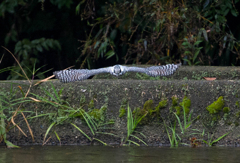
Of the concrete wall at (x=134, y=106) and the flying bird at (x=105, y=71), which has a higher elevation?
the flying bird at (x=105, y=71)

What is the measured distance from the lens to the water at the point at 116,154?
8.18 ft

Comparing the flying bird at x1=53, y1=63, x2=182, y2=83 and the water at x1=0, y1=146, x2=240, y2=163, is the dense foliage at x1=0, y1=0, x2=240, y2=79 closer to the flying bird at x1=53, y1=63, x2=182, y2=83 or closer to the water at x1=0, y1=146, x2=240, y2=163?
the flying bird at x1=53, y1=63, x2=182, y2=83

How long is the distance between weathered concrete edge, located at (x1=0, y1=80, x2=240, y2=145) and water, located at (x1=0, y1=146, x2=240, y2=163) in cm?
21

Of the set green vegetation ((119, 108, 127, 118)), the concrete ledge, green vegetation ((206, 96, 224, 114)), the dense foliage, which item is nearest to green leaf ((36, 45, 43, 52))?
the dense foliage

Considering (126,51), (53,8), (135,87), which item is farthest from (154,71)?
(53,8)

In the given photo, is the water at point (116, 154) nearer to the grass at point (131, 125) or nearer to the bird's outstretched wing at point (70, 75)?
the grass at point (131, 125)

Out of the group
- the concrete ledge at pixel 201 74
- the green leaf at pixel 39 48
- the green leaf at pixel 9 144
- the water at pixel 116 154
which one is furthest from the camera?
the green leaf at pixel 39 48

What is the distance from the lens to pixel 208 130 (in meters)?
3.29

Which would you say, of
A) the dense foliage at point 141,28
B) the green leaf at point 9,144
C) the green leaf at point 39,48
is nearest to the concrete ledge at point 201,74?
the dense foliage at point 141,28

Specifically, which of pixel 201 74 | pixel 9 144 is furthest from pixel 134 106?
pixel 201 74

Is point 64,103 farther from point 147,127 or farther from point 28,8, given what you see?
point 28,8

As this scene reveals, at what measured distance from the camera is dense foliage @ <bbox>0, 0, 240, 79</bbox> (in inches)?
199

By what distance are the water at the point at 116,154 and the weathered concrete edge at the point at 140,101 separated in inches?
8.2

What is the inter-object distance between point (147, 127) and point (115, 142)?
11.7 inches
